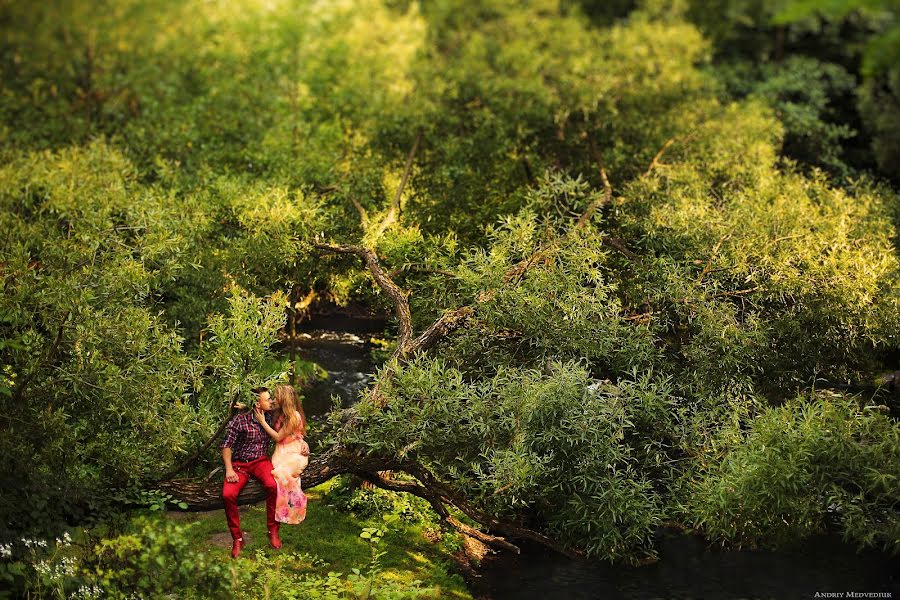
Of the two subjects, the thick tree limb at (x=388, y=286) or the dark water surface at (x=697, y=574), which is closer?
the dark water surface at (x=697, y=574)

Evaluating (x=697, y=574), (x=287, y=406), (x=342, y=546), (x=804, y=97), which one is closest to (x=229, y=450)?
(x=287, y=406)

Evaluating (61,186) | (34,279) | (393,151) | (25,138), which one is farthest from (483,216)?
(25,138)

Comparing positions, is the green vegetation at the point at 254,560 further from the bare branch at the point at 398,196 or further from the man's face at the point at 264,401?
the bare branch at the point at 398,196

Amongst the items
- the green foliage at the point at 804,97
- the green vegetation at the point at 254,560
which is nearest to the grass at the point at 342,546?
the green vegetation at the point at 254,560

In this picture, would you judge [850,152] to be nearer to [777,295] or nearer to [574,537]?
[777,295]

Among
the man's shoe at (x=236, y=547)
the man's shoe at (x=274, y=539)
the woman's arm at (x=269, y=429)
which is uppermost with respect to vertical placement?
the woman's arm at (x=269, y=429)

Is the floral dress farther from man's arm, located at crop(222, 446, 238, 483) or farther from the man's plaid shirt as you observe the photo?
man's arm, located at crop(222, 446, 238, 483)

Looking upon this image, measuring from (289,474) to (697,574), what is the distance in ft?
25.4

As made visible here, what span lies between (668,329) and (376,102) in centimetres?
1438

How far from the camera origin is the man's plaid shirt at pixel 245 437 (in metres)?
14.6

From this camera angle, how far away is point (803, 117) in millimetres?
36156

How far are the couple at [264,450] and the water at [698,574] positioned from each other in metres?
4.35

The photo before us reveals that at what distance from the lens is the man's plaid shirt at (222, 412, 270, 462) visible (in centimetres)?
1455

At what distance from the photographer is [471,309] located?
18.0m
